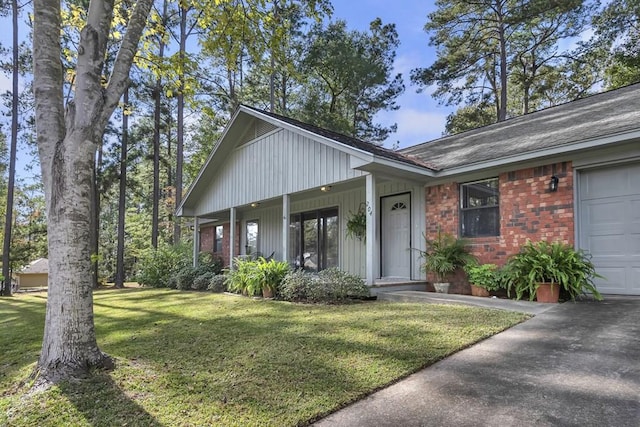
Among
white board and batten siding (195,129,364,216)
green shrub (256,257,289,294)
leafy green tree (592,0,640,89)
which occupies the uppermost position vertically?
leafy green tree (592,0,640,89)

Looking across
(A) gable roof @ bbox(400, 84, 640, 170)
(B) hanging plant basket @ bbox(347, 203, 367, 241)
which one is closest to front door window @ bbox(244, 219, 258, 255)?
(B) hanging plant basket @ bbox(347, 203, 367, 241)

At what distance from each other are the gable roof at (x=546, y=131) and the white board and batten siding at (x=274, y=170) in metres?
2.33

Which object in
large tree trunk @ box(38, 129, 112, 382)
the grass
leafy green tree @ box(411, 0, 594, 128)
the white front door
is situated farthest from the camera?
leafy green tree @ box(411, 0, 594, 128)

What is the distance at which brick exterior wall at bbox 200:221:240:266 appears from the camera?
1488 centimetres

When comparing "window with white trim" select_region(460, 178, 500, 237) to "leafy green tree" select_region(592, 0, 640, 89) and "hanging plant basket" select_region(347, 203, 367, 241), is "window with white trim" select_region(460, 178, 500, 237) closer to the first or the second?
"hanging plant basket" select_region(347, 203, 367, 241)

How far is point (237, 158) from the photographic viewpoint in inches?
469

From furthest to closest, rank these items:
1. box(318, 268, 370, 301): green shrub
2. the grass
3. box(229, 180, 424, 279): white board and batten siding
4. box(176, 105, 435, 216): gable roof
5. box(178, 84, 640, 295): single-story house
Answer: box(229, 180, 424, 279): white board and batten siding, box(176, 105, 435, 216): gable roof, box(318, 268, 370, 301): green shrub, box(178, 84, 640, 295): single-story house, the grass

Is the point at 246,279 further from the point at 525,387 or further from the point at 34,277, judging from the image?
the point at 34,277

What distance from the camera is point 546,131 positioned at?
24.9ft

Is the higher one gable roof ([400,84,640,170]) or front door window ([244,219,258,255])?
gable roof ([400,84,640,170])

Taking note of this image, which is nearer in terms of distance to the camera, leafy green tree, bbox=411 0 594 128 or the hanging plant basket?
the hanging plant basket

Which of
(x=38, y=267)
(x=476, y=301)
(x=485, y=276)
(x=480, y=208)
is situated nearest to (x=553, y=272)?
(x=476, y=301)

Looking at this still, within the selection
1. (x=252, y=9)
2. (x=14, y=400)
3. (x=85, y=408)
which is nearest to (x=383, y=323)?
(x=85, y=408)

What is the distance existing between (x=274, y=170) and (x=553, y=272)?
6.74 metres
